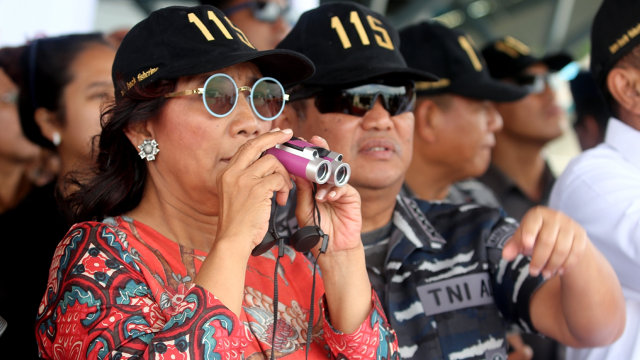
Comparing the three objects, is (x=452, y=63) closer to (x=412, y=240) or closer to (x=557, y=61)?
(x=412, y=240)

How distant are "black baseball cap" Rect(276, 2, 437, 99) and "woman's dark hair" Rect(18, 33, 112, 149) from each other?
1.06 meters

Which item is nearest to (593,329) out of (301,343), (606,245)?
(606,245)

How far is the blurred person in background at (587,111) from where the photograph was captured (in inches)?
181

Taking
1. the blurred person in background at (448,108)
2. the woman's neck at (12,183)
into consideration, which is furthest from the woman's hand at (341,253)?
the woman's neck at (12,183)

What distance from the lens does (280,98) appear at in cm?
175

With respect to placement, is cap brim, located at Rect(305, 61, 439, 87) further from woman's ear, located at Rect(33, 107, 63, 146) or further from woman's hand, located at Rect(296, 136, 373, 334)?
woman's ear, located at Rect(33, 107, 63, 146)

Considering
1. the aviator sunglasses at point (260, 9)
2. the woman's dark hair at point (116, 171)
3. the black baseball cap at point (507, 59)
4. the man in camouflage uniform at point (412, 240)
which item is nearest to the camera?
the woman's dark hair at point (116, 171)

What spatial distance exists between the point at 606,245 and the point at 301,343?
1.17 metres

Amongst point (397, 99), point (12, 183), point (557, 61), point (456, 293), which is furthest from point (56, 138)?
point (557, 61)

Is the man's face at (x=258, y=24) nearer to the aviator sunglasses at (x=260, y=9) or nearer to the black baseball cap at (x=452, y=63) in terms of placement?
the aviator sunglasses at (x=260, y=9)

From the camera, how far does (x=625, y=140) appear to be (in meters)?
2.35

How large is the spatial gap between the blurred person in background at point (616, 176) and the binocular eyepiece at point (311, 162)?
107 centimetres

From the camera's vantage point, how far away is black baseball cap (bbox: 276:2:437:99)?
2225 millimetres

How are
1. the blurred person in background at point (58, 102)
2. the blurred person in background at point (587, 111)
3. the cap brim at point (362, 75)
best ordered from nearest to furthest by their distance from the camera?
the cap brim at point (362, 75) → the blurred person in background at point (58, 102) → the blurred person in background at point (587, 111)
